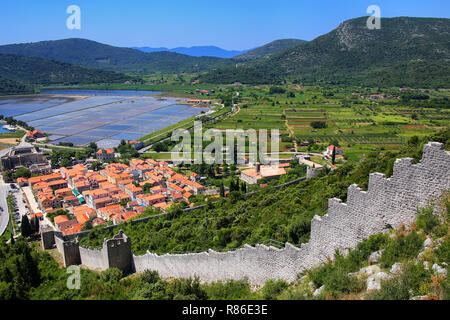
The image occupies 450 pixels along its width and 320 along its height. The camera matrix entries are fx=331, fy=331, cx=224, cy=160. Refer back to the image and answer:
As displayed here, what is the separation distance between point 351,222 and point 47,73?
186496mm

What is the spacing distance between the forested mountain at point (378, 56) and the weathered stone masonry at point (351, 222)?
11011 centimetres

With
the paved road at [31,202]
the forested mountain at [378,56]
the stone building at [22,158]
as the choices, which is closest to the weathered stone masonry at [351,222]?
the paved road at [31,202]

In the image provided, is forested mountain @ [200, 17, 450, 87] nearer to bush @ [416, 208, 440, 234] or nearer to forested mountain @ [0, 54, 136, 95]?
forested mountain @ [0, 54, 136, 95]

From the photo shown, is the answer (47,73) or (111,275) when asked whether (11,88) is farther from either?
(111,275)

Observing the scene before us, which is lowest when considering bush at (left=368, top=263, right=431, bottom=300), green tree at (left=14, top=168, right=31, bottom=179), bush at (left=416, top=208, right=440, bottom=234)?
green tree at (left=14, top=168, right=31, bottom=179)

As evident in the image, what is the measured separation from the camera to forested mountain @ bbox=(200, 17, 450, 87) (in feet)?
366

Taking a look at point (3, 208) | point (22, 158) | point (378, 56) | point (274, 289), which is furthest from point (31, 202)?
point (378, 56)

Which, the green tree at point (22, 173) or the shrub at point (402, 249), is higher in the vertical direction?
the shrub at point (402, 249)

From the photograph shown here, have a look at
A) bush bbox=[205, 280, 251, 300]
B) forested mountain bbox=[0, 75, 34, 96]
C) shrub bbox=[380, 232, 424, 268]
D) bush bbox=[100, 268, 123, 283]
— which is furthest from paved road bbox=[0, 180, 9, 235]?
forested mountain bbox=[0, 75, 34, 96]

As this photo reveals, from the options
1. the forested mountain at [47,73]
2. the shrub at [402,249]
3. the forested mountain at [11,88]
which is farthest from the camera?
the forested mountain at [47,73]

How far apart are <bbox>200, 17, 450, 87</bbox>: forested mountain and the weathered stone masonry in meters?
110

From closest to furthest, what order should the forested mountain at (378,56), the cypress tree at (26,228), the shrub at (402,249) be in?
the shrub at (402,249) < the cypress tree at (26,228) < the forested mountain at (378,56)

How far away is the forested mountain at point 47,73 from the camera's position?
157 m

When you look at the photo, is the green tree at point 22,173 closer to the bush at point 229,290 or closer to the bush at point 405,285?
the bush at point 229,290
